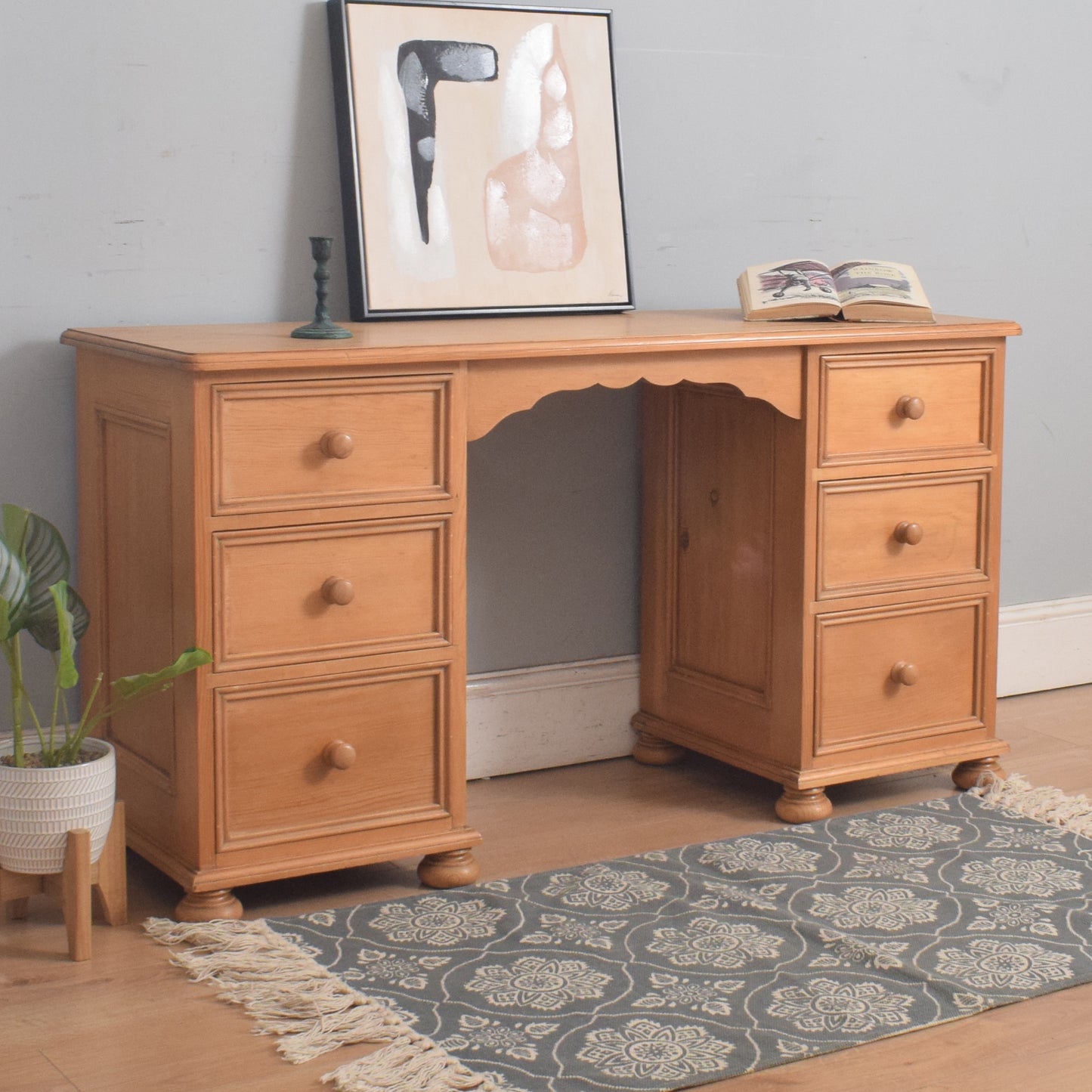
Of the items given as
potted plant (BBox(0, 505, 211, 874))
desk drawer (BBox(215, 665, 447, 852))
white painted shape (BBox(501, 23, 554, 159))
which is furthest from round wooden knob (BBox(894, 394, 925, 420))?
potted plant (BBox(0, 505, 211, 874))

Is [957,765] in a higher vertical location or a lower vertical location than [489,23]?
lower

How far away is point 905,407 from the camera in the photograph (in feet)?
8.37

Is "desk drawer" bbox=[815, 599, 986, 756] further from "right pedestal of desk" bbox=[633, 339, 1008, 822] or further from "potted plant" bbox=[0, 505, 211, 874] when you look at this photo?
"potted plant" bbox=[0, 505, 211, 874]

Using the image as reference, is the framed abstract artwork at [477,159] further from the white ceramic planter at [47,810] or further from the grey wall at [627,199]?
the white ceramic planter at [47,810]

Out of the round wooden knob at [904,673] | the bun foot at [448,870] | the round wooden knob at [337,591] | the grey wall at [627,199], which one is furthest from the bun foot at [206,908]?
the round wooden knob at [904,673]

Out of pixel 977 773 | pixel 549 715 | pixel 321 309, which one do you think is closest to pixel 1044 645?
pixel 977 773

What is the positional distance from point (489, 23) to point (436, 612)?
1.03 meters

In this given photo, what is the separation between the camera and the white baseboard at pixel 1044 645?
11.0ft

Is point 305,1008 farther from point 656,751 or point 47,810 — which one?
point 656,751

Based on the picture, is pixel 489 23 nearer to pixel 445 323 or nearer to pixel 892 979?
pixel 445 323

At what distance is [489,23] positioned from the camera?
8.54ft

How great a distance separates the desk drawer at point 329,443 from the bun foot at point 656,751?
0.91 meters

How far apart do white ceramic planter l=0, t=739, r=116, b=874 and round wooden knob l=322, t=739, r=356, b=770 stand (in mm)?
290

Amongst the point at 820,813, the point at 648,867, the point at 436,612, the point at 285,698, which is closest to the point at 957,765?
the point at 820,813
